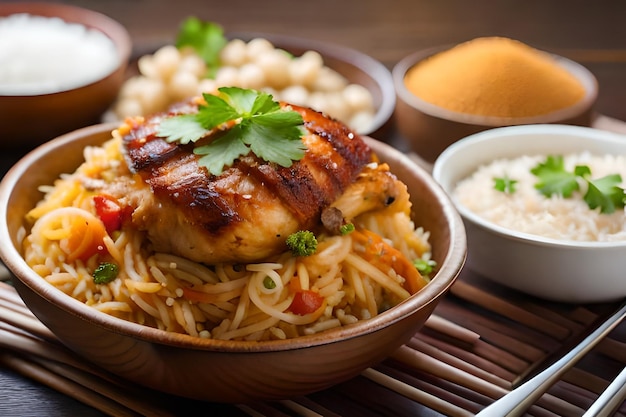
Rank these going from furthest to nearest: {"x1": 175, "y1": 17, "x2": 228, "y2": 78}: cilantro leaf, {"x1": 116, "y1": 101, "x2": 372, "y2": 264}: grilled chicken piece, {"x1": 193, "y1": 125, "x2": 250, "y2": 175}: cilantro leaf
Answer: {"x1": 175, "y1": 17, "x2": 228, "y2": 78}: cilantro leaf → {"x1": 193, "y1": 125, "x2": 250, "y2": 175}: cilantro leaf → {"x1": 116, "y1": 101, "x2": 372, "y2": 264}: grilled chicken piece

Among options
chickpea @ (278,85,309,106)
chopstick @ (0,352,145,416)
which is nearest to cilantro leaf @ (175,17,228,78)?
chickpea @ (278,85,309,106)

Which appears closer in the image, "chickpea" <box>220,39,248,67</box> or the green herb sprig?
the green herb sprig

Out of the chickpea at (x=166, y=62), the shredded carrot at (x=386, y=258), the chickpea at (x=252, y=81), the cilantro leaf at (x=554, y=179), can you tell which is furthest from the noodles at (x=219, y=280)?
the chickpea at (x=166, y=62)

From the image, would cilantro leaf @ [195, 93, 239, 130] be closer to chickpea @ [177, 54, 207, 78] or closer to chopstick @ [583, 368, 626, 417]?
chopstick @ [583, 368, 626, 417]

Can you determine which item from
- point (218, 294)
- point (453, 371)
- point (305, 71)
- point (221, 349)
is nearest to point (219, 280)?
point (218, 294)

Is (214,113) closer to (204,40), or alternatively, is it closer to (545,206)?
(545,206)

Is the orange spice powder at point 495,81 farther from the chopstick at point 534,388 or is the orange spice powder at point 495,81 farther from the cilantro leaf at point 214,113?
the cilantro leaf at point 214,113
